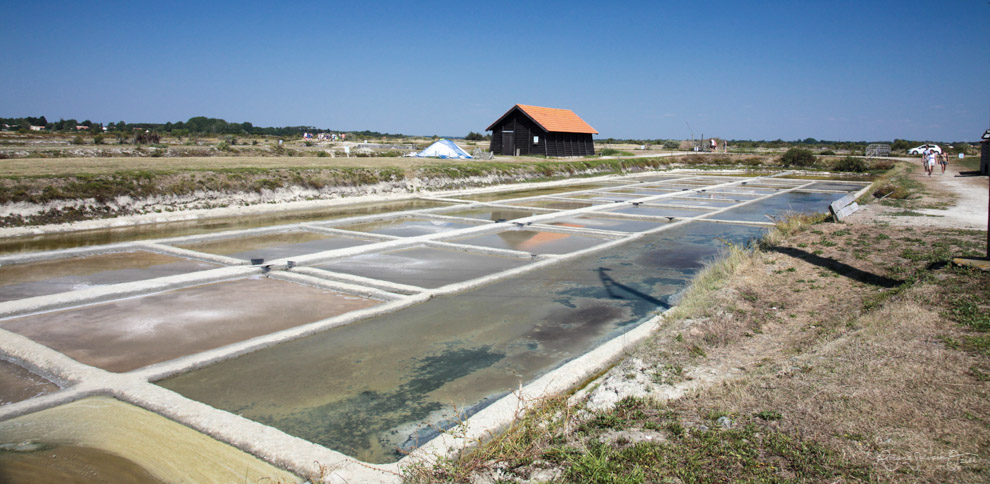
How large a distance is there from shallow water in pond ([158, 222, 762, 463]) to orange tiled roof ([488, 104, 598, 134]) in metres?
30.7

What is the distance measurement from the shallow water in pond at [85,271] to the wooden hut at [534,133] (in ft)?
99.8

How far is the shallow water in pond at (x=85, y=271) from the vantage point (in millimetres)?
8688

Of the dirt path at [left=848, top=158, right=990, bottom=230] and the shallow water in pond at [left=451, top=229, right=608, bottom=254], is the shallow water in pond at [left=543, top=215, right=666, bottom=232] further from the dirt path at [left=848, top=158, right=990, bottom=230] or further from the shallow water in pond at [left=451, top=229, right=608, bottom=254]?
the dirt path at [left=848, top=158, right=990, bottom=230]

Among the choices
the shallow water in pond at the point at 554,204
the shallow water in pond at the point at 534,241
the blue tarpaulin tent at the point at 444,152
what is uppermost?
the blue tarpaulin tent at the point at 444,152

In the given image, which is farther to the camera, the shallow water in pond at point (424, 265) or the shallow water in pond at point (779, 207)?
the shallow water in pond at point (779, 207)

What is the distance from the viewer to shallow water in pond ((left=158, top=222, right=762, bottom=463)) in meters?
4.88

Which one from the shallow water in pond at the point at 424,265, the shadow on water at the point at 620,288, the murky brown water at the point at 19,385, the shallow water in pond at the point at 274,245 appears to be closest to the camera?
the murky brown water at the point at 19,385

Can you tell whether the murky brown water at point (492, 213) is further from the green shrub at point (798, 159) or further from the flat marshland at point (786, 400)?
the green shrub at point (798, 159)

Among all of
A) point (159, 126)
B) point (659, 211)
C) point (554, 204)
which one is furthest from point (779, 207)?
point (159, 126)

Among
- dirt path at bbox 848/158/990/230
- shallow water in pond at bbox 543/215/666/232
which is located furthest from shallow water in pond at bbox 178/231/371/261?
dirt path at bbox 848/158/990/230

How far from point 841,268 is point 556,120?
111ft

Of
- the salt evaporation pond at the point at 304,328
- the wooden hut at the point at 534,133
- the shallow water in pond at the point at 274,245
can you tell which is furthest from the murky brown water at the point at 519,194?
the wooden hut at the point at 534,133

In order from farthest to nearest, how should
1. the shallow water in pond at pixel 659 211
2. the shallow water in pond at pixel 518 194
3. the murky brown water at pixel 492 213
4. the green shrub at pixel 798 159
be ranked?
1. the green shrub at pixel 798 159
2. the shallow water in pond at pixel 518 194
3. the shallow water in pond at pixel 659 211
4. the murky brown water at pixel 492 213

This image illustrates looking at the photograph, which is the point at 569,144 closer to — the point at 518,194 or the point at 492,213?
the point at 518,194
